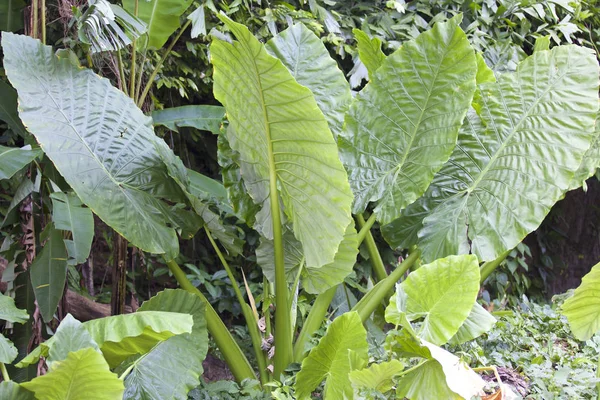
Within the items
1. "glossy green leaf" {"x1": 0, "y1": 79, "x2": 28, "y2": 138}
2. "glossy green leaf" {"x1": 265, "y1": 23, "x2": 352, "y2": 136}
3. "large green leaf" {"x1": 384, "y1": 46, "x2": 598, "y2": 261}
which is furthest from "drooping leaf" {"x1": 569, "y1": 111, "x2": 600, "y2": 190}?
"glossy green leaf" {"x1": 0, "y1": 79, "x2": 28, "y2": 138}

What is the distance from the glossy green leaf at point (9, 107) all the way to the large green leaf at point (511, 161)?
1303 mm

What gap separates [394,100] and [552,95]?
1.75 feet

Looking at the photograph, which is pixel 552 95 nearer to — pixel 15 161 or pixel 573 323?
pixel 573 323

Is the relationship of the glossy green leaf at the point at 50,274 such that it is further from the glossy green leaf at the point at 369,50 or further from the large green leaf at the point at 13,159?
the glossy green leaf at the point at 369,50

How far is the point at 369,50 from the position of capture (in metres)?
2.18

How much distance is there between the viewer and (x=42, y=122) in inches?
62.6

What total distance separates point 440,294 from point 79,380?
87cm

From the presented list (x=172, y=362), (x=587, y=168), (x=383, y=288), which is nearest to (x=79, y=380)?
(x=172, y=362)

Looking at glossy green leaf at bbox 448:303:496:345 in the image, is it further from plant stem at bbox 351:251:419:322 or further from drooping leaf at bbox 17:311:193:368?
drooping leaf at bbox 17:311:193:368

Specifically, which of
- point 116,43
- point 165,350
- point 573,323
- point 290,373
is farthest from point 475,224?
point 116,43

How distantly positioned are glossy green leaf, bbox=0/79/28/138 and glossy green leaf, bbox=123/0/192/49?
585mm

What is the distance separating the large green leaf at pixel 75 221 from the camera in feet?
5.27

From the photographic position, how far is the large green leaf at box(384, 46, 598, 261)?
1801 millimetres

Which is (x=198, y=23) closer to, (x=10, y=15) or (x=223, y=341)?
(x=10, y=15)
